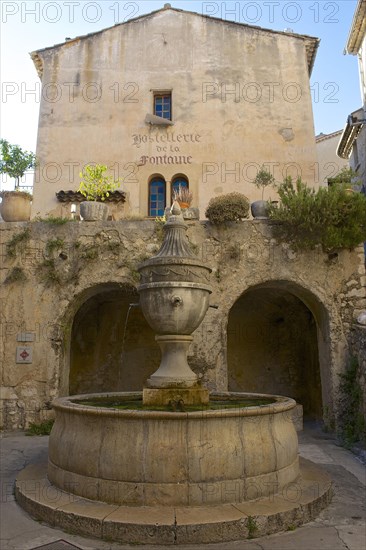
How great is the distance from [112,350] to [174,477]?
26.5 feet

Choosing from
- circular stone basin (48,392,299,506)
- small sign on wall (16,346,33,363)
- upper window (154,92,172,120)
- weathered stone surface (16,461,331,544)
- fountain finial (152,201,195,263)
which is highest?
upper window (154,92,172,120)

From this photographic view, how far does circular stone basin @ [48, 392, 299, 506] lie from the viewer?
3750 mm

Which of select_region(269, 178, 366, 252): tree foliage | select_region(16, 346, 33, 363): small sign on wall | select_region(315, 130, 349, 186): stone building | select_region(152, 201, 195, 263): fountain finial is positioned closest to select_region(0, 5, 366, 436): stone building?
select_region(16, 346, 33, 363): small sign on wall

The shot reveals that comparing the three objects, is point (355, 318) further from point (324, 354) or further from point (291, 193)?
point (291, 193)

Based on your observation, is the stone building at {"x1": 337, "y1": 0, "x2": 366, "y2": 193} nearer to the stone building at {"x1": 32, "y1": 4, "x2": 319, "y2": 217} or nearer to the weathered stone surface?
the stone building at {"x1": 32, "y1": 4, "x2": 319, "y2": 217}

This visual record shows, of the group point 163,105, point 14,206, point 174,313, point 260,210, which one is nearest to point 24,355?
point 14,206

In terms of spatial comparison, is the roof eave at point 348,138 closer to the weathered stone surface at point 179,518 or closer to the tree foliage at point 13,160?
the tree foliage at point 13,160

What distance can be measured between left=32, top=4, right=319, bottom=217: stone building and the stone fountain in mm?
9818

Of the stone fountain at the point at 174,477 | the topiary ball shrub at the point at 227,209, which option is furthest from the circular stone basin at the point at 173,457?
the topiary ball shrub at the point at 227,209

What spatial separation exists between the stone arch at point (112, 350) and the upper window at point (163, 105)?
6.52 meters

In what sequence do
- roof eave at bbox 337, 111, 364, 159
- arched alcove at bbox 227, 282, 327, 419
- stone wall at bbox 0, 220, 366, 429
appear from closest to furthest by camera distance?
stone wall at bbox 0, 220, 366, 429, arched alcove at bbox 227, 282, 327, 419, roof eave at bbox 337, 111, 364, 159

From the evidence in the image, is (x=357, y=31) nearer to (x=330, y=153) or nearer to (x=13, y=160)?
(x=330, y=153)

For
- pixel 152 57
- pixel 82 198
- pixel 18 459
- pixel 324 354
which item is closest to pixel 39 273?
pixel 18 459

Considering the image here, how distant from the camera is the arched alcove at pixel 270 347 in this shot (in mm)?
11023
